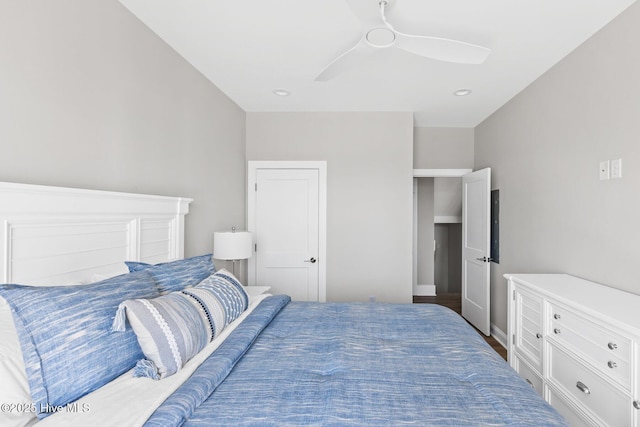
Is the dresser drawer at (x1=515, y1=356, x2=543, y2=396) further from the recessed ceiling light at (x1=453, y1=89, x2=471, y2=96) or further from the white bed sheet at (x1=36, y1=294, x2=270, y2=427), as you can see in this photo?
the recessed ceiling light at (x1=453, y1=89, x2=471, y2=96)

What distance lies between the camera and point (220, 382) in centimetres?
123

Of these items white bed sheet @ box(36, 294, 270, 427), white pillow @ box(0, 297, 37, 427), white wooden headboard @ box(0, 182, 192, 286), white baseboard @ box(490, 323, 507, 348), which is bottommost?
white baseboard @ box(490, 323, 507, 348)

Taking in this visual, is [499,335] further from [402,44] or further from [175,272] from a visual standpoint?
[175,272]

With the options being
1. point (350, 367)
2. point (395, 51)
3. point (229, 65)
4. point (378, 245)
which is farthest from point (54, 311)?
point (378, 245)

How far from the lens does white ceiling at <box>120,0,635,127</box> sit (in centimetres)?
192

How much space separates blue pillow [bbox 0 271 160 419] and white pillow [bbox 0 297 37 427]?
3 centimetres

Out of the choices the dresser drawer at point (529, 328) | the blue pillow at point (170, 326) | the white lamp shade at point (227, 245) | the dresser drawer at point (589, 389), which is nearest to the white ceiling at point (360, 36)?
the white lamp shade at point (227, 245)

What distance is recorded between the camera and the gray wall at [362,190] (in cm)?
384

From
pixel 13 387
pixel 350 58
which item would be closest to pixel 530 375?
pixel 350 58

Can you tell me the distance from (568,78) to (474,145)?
6.37 ft

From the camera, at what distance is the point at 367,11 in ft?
5.43

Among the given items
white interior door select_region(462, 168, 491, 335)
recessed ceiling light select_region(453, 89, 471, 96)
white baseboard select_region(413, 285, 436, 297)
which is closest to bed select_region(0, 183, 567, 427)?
white interior door select_region(462, 168, 491, 335)

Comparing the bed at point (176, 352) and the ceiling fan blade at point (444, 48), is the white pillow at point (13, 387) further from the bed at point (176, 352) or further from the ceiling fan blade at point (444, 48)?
the ceiling fan blade at point (444, 48)

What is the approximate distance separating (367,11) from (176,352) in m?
1.74
